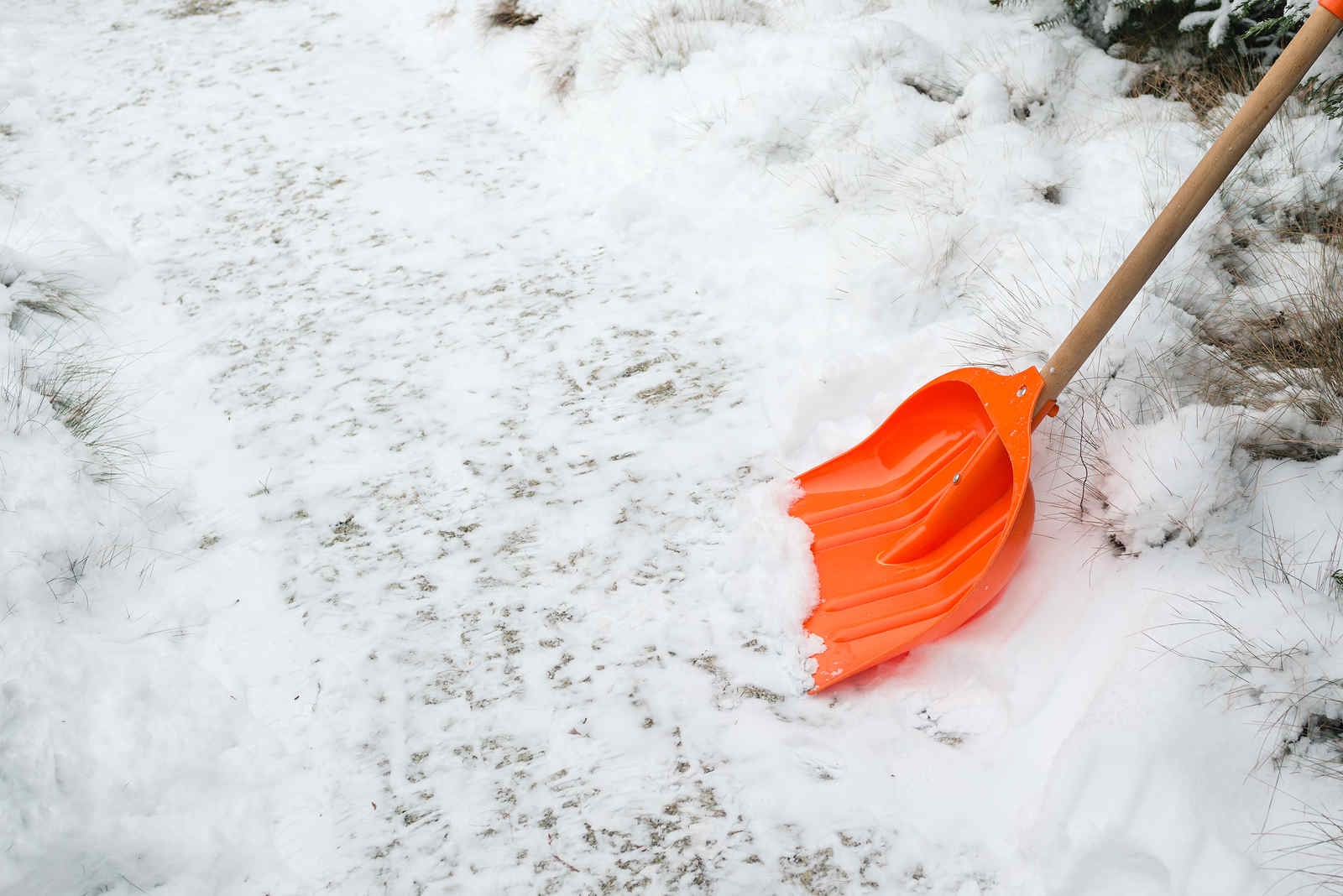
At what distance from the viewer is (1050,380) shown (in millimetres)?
2090

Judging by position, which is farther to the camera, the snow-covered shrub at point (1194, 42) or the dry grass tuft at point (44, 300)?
the dry grass tuft at point (44, 300)

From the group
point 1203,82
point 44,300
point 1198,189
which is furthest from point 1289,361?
point 44,300

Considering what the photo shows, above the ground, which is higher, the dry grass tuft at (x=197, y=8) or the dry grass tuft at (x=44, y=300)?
the dry grass tuft at (x=197, y=8)

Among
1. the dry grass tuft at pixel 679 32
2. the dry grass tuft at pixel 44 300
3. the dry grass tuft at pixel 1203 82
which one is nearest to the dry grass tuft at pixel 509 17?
the dry grass tuft at pixel 679 32

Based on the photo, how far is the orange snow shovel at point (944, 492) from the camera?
6.20 ft

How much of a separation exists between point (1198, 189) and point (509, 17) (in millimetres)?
4587

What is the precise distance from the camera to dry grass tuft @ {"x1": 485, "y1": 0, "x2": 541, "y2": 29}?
201 inches

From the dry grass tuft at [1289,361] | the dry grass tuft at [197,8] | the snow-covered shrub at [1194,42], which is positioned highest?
the dry grass tuft at [197,8]

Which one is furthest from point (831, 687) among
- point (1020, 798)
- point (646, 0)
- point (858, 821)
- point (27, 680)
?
point (646, 0)

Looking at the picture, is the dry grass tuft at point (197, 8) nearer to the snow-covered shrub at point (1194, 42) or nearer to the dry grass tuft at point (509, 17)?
the dry grass tuft at point (509, 17)

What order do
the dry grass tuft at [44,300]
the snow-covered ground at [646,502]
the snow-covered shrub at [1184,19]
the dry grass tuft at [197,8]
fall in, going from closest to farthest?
the snow-covered ground at [646,502]
the snow-covered shrub at [1184,19]
the dry grass tuft at [44,300]
the dry grass tuft at [197,8]

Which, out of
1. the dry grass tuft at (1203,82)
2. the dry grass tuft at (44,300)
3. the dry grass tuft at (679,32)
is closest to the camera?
the dry grass tuft at (1203,82)

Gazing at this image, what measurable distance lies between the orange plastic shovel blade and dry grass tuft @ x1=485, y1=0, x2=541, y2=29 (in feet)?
13.1

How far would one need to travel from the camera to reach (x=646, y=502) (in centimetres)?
262
